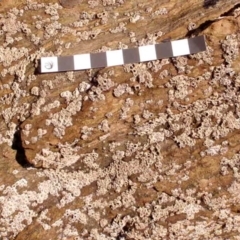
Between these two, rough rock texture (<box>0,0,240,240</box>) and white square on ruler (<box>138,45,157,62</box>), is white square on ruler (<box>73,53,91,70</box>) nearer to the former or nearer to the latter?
rough rock texture (<box>0,0,240,240</box>)

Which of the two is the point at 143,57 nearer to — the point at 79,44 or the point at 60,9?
the point at 79,44

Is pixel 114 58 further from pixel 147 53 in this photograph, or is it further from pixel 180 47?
pixel 180 47

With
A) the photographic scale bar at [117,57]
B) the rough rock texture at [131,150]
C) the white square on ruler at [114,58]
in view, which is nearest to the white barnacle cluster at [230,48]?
the rough rock texture at [131,150]

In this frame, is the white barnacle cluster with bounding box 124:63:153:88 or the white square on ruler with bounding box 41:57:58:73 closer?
the white barnacle cluster with bounding box 124:63:153:88

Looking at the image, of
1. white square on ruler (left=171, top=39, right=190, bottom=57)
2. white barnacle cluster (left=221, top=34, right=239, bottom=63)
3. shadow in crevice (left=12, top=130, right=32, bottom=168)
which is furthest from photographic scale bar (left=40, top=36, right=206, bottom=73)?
shadow in crevice (left=12, top=130, right=32, bottom=168)

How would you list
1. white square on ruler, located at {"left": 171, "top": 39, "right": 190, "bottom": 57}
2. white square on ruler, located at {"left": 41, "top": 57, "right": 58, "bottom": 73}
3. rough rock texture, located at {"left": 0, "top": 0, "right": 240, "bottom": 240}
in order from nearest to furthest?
rough rock texture, located at {"left": 0, "top": 0, "right": 240, "bottom": 240}, white square on ruler, located at {"left": 171, "top": 39, "right": 190, "bottom": 57}, white square on ruler, located at {"left": 41, "top": 57, "right": 58, "bottom": 73}

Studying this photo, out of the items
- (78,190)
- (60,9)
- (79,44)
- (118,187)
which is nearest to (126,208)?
(118,187)

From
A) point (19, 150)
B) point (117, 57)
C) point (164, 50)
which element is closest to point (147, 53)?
point (164, 50)
